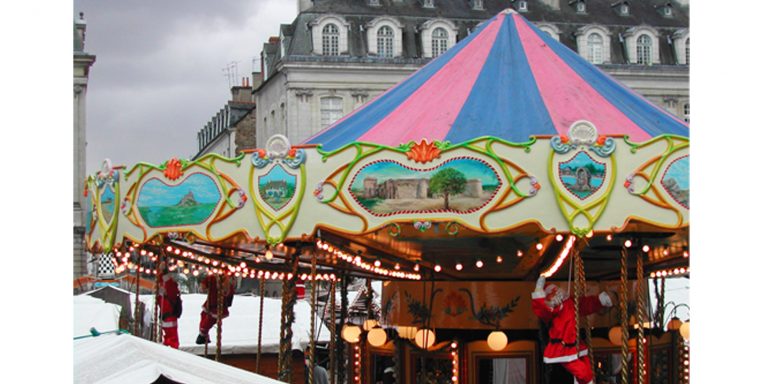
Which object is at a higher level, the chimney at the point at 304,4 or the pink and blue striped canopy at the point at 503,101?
the chimney at the point at 304,4

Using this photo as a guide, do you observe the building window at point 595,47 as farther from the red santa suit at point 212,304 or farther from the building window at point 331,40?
the red santa suit at point 212,304

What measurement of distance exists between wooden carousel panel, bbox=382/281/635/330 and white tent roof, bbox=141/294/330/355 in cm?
337

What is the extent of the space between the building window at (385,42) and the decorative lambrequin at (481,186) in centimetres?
3036

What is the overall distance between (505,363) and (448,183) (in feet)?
11.9

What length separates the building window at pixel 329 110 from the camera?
38.7 metres

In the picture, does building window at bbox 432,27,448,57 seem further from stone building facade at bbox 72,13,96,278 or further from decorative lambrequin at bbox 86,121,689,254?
decorative lambrequin at bbox 86,121,689,254

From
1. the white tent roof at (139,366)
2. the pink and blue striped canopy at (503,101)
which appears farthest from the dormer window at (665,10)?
the white tent roof at (139,366)

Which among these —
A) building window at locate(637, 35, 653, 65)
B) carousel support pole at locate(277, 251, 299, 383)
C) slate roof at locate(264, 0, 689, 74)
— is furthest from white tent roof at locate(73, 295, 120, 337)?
building window at locate(637, 35, 653, 65)

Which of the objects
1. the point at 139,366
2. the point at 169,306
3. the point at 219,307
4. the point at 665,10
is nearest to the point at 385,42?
the point at 665,10

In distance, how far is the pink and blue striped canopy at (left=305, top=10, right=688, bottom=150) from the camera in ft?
33.3

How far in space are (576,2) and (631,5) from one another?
233 centimetres
